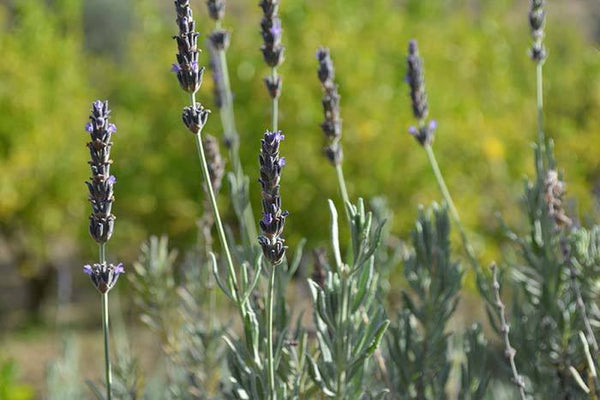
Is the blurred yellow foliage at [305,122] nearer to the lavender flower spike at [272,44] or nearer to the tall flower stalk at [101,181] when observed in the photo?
the lavender flower spike at [272,44]

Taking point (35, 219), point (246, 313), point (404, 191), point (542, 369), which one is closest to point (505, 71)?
point (404, 191)

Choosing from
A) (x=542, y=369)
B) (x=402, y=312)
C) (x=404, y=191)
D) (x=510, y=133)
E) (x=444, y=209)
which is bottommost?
(x=542, y=369)

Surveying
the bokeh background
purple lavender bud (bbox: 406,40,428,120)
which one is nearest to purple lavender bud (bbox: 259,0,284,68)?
purple lavender bud (bbox: 406,40,428,120)

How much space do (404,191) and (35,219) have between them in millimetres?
4800

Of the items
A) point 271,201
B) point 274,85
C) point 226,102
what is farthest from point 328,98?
point 226,102

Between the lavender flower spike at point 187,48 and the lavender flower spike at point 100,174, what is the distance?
132 millimetres

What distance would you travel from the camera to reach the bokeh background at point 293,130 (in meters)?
8.12

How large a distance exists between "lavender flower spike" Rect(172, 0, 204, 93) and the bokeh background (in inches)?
230

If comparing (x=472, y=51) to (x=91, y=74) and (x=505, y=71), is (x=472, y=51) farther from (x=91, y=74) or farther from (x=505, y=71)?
(x=91, y=74)

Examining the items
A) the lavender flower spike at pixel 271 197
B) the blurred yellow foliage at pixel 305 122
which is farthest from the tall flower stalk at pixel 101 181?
the blurred yellow foliage at pixel 305 122

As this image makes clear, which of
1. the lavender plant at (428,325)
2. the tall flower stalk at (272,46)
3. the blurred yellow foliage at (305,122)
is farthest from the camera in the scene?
the blurred yellow foliage at (305,122)

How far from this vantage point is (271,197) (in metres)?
1.26

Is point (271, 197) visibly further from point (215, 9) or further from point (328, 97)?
point (215, 9)

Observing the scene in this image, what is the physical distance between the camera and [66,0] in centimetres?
975
